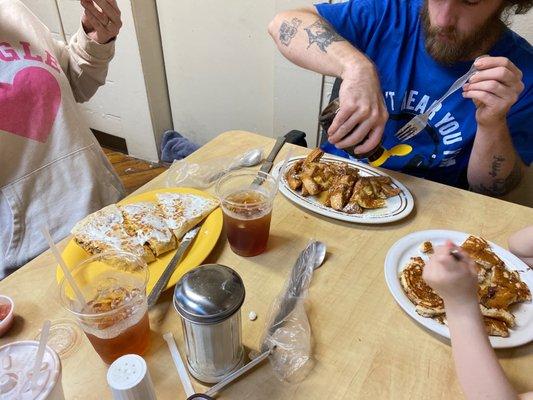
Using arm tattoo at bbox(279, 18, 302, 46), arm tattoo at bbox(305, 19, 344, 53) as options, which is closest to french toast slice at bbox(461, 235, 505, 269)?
arm tattoo at bbox(305, 19, 344, 53)

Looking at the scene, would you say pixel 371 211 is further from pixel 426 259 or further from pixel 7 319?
pixel 7 319

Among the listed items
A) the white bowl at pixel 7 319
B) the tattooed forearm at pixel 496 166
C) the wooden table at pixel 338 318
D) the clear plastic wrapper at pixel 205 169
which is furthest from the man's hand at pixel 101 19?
the tattooed forearm at pixel 496 166

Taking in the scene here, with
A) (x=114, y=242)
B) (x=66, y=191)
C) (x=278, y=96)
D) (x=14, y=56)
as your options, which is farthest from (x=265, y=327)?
(x=278, y=96)

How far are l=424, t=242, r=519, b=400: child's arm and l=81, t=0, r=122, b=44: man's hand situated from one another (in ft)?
3.56

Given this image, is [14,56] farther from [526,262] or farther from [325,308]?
[526,262]

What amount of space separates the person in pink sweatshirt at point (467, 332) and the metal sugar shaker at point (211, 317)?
0.98 feet

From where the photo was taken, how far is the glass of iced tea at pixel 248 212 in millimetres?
827

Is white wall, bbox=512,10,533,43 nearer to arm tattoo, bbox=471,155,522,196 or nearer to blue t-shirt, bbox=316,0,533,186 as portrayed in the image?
blue t-shirt, bbox=316,0,533,186

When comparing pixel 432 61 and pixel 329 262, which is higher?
pixel 432 61

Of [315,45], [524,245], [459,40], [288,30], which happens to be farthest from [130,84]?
[524,245]

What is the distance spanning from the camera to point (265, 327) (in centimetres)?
72

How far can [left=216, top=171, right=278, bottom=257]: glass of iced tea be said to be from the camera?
0.83m

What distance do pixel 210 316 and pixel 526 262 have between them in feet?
2.26

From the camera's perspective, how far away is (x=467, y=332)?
1.98 feet
